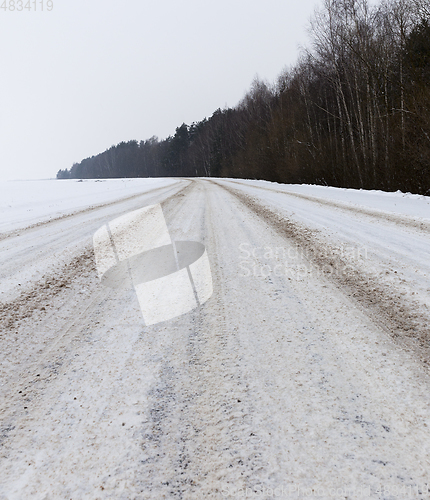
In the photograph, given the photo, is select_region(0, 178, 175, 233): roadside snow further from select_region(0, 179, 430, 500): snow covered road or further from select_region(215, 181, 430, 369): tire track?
select_region(215, 181, 430, 369): tire track

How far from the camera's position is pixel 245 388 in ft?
4.76

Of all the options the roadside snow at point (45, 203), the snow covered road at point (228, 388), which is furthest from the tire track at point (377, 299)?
the roadside snow at point (45, 203)

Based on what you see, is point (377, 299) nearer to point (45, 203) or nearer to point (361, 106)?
point (45, 203)

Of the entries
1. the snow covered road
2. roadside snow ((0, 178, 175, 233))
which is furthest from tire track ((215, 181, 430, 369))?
roadside snow ((0, 178, 175, 233))

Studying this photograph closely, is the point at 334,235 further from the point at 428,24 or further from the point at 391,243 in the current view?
the point at 428,24

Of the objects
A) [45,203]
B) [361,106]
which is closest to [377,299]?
[45,203]

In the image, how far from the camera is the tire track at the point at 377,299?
181cm

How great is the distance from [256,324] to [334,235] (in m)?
2.86

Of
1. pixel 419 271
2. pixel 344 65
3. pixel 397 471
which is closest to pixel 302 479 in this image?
pixel 397 471

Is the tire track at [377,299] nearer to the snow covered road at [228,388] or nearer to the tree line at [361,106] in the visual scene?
the snow covered road at [228,388]

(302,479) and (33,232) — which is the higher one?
(33,232)

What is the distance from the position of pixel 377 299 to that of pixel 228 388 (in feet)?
5.06

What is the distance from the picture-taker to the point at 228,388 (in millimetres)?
1458

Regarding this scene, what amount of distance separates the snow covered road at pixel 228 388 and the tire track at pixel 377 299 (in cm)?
2
